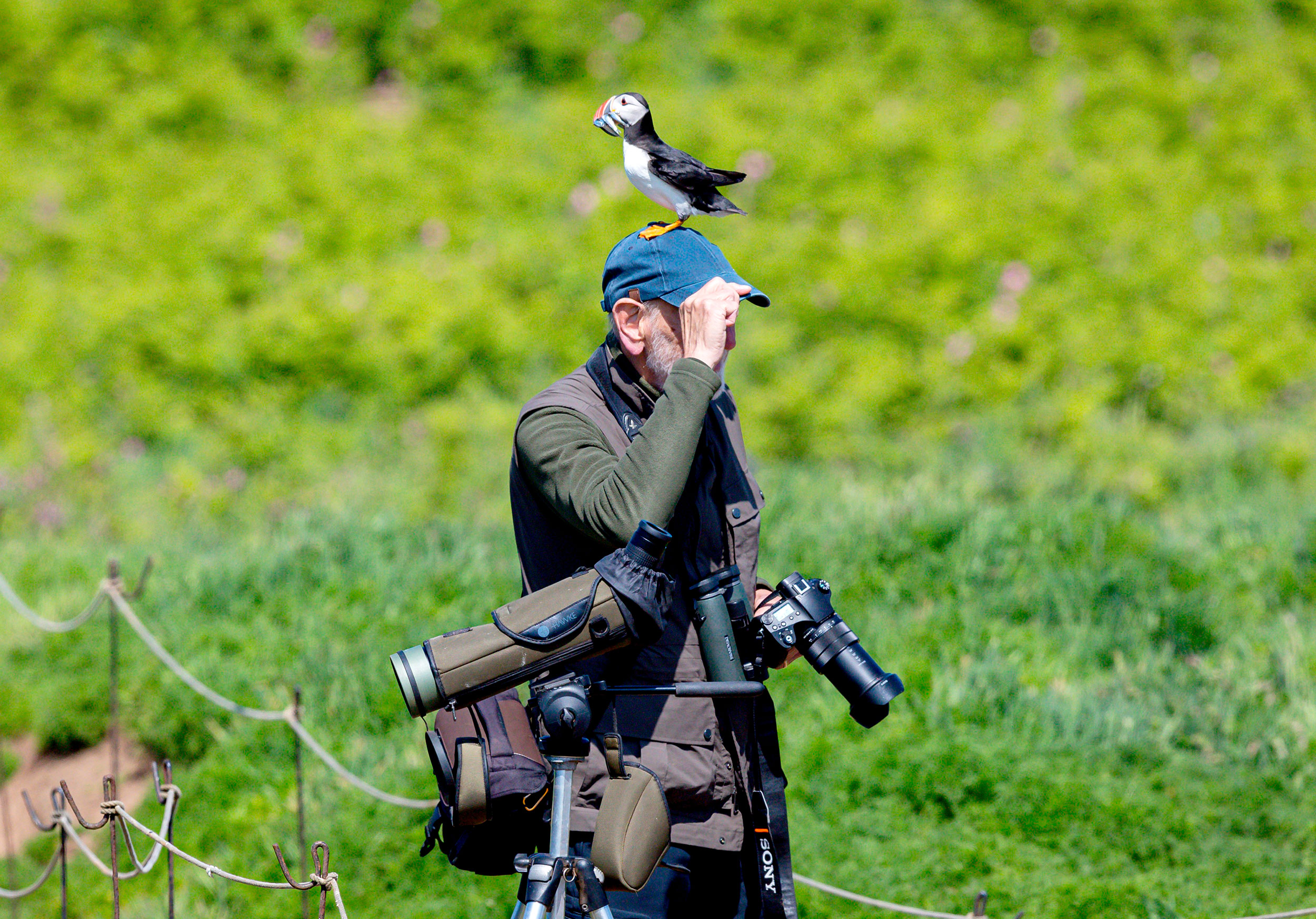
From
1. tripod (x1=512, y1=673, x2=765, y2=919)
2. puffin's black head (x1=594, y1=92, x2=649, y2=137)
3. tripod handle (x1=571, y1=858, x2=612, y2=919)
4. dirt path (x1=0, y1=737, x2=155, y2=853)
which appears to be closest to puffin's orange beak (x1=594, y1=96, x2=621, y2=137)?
puffin's black head (x1=594, y1=92, x2=649, y2=137)

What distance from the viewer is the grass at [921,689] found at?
347 centimetres

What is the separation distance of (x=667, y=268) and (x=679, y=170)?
1.45 ft

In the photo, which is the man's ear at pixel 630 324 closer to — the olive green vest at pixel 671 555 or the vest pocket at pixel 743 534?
the olive green vest at pixel 671 555

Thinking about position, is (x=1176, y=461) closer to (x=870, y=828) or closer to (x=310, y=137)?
(x=870, y=828)

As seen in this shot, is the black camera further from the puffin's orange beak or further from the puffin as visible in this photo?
the puffin's orange beak

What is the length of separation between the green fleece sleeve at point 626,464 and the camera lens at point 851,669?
403 millimetres

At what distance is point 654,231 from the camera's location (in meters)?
2.16

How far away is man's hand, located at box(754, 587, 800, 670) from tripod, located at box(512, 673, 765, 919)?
Result: 0.27 metres

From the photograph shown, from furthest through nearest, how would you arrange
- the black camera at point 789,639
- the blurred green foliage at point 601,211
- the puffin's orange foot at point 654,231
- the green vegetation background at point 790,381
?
1. the blurred green foliage at point 601,211
2. the green vegetation background at point 790,381
3. the puffin's orange foot at point 654,231
4. the black camera at point 789,639

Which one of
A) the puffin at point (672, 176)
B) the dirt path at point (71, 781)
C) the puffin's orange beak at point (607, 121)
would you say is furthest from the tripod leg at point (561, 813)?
the dirt path at point (71, 781)

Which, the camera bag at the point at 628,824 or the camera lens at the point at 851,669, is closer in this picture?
the camera bag at the point at 628,824

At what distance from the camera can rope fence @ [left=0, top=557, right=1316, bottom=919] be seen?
6.54 feet

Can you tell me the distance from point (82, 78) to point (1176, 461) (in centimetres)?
770

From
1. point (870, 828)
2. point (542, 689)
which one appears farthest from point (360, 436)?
point (542, 689)
